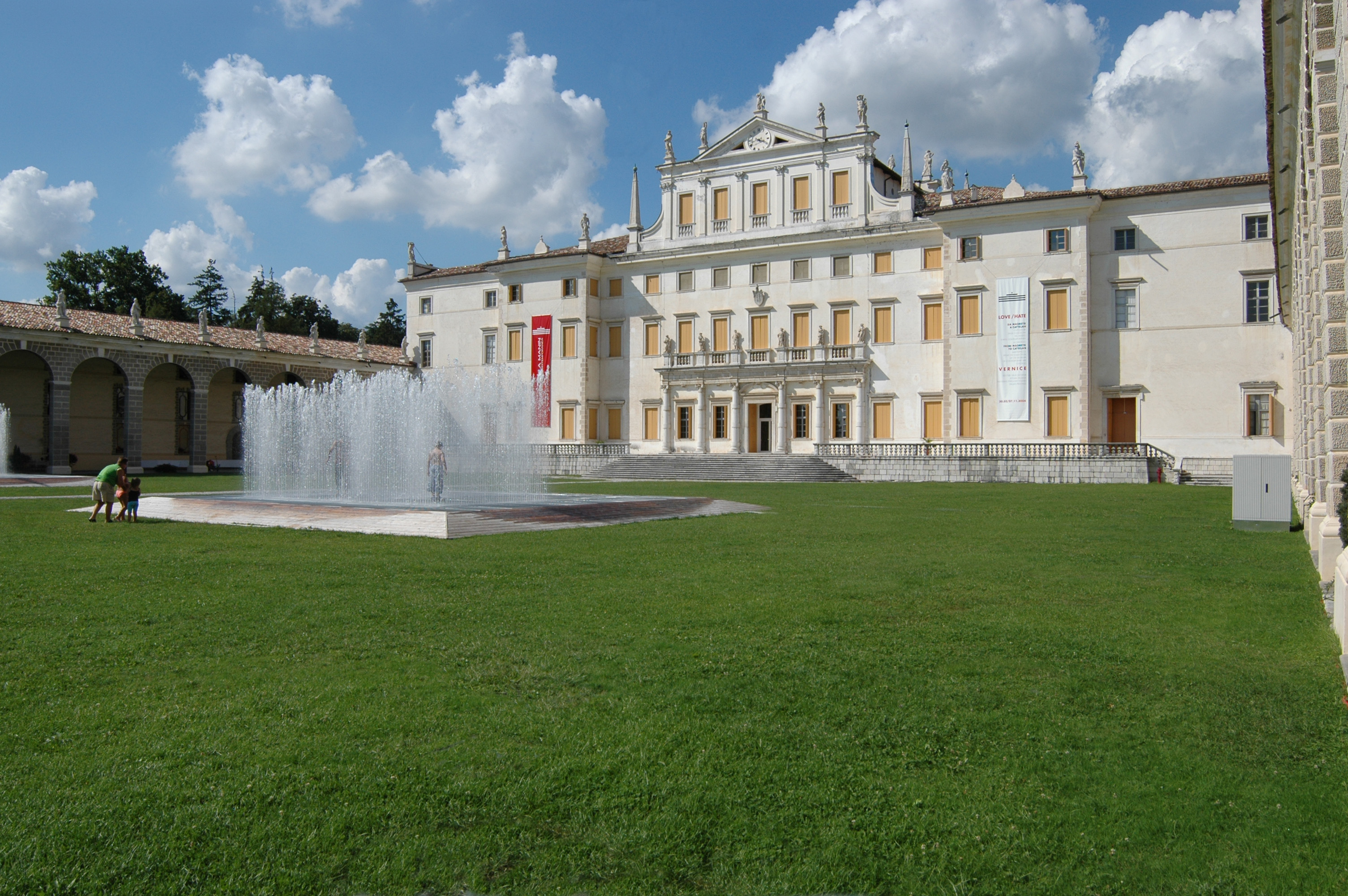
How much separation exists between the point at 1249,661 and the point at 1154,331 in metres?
34.0

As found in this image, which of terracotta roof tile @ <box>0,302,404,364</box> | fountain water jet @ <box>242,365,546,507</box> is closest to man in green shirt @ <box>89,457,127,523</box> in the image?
fountain water jet @ <box>242,365,546,507</box>

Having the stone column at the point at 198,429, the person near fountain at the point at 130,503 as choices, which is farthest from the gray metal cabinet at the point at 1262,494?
the stone column at the point at 198,429

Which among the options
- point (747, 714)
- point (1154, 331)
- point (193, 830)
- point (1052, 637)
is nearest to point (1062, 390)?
point (1154, 331)

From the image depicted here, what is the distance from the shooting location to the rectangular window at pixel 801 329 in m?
44.1

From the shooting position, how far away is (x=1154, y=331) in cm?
3641

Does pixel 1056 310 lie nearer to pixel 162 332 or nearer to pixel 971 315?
pixel 971 315

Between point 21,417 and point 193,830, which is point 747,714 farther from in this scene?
point 21,417

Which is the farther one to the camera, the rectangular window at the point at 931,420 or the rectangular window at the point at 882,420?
the rectangular window at the point at 882,420

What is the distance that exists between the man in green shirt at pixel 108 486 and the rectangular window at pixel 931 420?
104 feet

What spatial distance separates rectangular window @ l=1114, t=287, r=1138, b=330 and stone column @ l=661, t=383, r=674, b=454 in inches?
804

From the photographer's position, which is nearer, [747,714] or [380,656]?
[747,714]

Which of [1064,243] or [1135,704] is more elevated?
[1064,243]

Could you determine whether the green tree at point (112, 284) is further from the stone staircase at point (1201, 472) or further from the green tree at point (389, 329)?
the stone staircase at point (1201, 472)

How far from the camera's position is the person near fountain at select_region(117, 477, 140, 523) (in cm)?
1689
